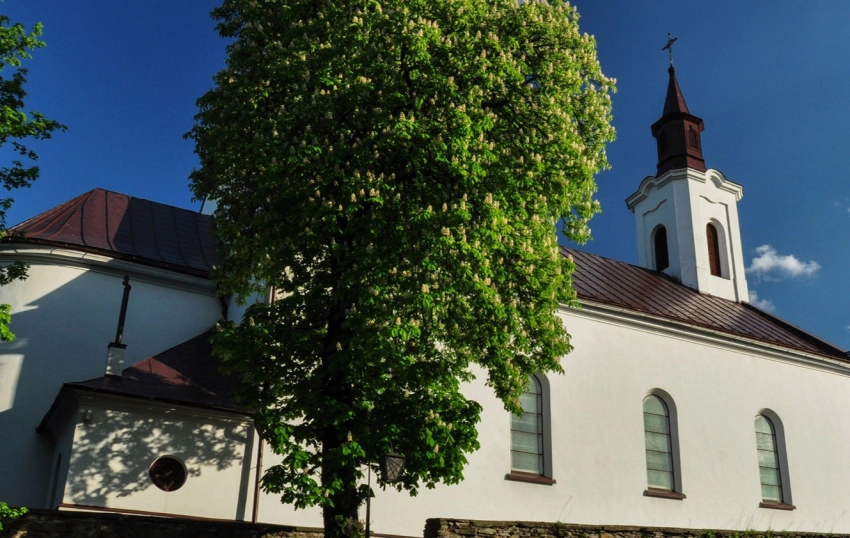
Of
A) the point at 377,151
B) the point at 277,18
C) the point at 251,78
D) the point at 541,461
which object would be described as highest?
the point at 277,18

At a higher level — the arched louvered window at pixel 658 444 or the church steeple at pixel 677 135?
the church steeple at pixel 677 135

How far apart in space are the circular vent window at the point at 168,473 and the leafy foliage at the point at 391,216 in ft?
8.94

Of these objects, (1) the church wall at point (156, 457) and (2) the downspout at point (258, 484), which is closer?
(1) the church wall at point (156, 457)

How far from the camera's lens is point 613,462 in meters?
19.0

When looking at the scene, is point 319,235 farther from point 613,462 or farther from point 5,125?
point 613,462

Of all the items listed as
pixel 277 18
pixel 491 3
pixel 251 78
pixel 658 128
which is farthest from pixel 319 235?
pixel 658 128

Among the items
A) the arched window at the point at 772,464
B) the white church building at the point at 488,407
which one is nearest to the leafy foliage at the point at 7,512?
the white church building at the point at 488,407

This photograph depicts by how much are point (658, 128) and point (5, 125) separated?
24387 mm

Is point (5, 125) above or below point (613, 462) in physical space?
above

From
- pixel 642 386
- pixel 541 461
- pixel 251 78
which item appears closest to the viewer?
pixel 251 78

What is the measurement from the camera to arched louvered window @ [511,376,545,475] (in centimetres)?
1809

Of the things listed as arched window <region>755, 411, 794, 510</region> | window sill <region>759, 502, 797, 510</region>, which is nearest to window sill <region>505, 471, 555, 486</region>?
window sill <region>759, 502, 797, 510</region>

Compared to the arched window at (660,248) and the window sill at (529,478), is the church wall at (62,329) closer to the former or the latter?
the window sill at (529,478)

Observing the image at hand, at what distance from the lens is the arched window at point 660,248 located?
28.1 meters
